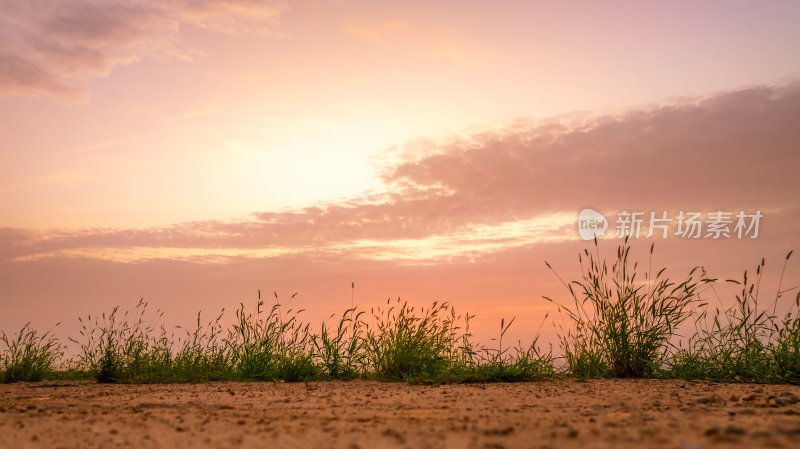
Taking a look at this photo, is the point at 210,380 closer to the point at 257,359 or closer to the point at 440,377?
the point at 257,359

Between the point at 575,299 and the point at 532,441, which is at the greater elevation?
the point at 575,299

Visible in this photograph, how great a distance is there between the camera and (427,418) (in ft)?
14.7

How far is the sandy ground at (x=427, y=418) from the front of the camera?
3652 millimetres

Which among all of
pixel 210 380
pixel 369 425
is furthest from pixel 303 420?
pixel 210 380

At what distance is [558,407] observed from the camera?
5031 millimetres

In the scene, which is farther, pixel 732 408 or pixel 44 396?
pixel 44 396

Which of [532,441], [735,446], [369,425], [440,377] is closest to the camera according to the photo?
[735,446]

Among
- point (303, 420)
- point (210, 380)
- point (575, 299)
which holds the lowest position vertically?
point (210, 380)

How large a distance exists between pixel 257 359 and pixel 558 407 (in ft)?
16.1

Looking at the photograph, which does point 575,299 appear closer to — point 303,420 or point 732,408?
point 732,408

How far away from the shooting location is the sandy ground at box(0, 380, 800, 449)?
144 inches

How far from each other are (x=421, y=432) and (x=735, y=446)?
1.65 metres

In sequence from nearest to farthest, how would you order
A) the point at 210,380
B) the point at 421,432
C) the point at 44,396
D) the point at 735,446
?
the point at 735,446 → the point at 421,432 → the point at 44,396 → the point at 210,380

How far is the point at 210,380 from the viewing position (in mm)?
8750
